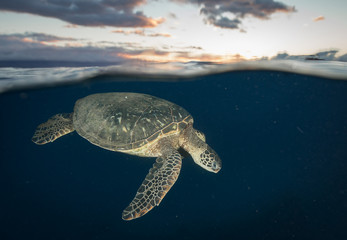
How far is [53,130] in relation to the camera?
21.7 ft

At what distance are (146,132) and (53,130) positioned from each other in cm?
392

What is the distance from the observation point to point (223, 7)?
5.30 metres

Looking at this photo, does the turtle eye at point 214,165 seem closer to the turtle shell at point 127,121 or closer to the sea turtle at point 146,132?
the sea turtle at point 146,132

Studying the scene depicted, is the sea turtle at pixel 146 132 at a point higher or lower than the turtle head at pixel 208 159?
higher

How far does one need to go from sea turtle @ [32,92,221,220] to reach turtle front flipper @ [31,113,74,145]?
63 mm

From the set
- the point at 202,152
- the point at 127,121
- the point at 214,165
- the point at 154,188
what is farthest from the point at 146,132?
the point at 214,165

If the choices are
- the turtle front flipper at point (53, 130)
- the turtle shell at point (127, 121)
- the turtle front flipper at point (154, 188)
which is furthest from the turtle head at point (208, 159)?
the turtle front flipper at point (53, 130)

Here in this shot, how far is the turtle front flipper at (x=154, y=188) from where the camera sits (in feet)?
13.2

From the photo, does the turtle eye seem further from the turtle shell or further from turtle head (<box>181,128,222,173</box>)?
the turtle shell

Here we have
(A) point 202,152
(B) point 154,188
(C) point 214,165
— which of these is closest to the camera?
(B) point 154,188

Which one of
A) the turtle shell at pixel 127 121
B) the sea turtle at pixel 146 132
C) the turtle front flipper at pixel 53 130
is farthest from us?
the turtle front flipper at pixel 53 130

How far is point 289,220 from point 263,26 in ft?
38.0

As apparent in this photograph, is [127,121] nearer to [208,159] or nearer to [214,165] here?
[208,159]

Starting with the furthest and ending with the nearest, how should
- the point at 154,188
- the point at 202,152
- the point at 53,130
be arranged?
the point at 53,130
the point at 202,152
the point at 154,188
